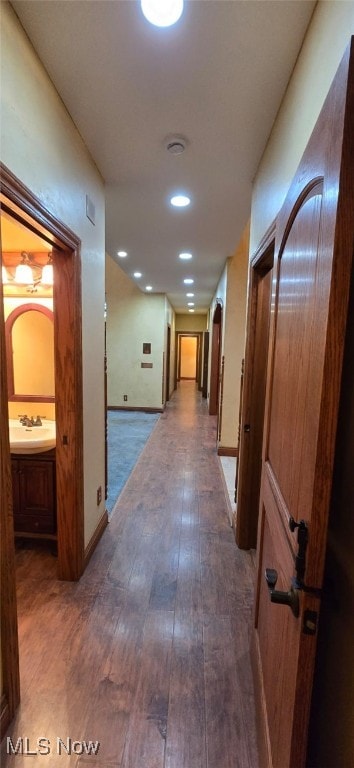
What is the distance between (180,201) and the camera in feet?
8.46

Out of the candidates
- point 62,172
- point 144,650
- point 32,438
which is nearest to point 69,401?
point 32,438

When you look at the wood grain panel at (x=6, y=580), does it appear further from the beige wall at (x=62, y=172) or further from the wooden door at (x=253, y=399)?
the wooden door at (x=253, y=399)

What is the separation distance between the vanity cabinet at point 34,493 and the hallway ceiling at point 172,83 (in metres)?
1.95

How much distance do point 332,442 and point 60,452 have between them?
5.54 feet

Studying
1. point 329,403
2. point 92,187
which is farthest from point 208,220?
point 329,403

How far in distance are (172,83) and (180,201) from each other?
44.8 inches

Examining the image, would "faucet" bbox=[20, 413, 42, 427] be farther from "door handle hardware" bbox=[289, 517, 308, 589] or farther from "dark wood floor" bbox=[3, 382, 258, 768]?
"door handle hardware" bbox=[289, 517, 308, 589]

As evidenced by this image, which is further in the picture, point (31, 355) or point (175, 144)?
point (31, 355)

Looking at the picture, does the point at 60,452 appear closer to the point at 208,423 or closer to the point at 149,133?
the point at 149,133

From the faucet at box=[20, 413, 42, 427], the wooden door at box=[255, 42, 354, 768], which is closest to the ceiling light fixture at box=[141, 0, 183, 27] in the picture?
the wooden door at box=[255, 42, 354, 768]

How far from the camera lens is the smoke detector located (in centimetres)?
182

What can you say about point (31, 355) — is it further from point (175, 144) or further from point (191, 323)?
point (191, 323)

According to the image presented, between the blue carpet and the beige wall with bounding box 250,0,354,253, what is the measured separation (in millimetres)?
2713

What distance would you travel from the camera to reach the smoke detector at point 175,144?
5.98 ft
